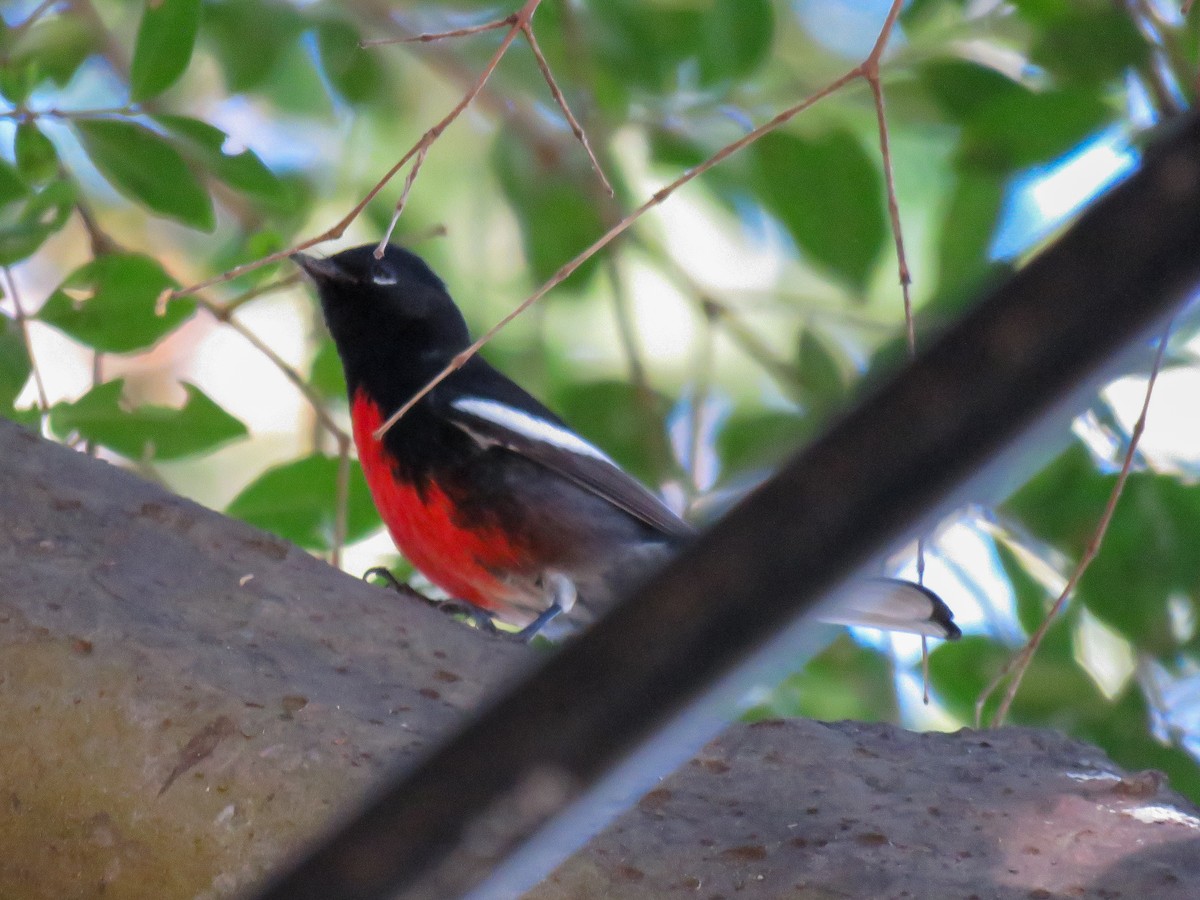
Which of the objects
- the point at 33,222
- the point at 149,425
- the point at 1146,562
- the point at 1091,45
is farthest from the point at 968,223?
the point at 33,222

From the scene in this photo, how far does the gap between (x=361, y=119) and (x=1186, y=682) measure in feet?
10.9

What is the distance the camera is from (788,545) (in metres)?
0.65

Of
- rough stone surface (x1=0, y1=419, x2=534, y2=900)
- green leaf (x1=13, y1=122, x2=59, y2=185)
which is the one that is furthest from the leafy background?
rough stone surface (x1=0, y1=419, x2=534, y2=900)

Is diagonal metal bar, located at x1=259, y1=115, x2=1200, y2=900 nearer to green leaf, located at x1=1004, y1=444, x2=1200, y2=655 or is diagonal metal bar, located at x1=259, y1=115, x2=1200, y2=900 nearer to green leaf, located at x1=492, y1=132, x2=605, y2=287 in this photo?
green leaf, located at x1=1004, y1=444, x2=1200, y2=655

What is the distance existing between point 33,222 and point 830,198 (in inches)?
72.3

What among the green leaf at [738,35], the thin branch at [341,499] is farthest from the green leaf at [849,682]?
the green leaf at [738,35]

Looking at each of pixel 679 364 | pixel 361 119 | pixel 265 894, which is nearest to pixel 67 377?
pixel 361 119

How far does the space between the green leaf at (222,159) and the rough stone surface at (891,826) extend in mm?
1618

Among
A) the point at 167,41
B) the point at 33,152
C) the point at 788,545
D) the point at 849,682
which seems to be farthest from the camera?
the point at 849,682

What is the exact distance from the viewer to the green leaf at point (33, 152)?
3053mm

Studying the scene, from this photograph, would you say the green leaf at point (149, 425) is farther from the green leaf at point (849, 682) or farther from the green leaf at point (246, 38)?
the green leaf at point (849, 682)

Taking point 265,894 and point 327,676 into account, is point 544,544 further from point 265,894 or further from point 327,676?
point 265,894

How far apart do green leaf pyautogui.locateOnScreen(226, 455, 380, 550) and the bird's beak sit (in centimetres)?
93

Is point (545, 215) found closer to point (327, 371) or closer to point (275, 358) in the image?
point (327, 371)
